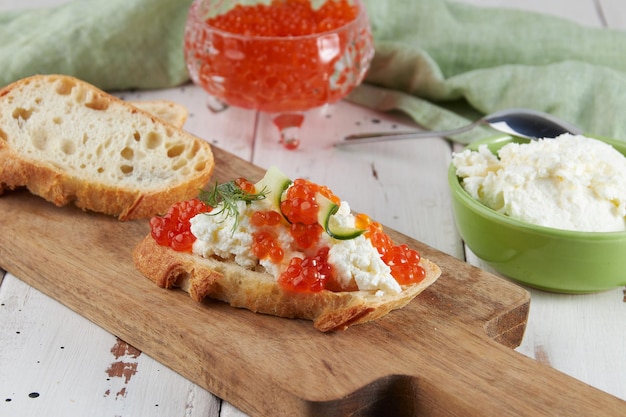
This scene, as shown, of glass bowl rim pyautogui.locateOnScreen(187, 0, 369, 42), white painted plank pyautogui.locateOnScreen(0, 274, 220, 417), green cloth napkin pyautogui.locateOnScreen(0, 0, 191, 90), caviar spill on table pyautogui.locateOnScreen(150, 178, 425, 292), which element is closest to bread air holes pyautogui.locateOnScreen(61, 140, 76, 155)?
white painted plank pyautogui.locateOnScreen(0, 274, 220, 417)

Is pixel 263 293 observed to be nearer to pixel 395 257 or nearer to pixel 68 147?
pixel 395 257

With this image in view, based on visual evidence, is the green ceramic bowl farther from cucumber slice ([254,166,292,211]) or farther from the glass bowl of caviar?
the glass bowl of caviar

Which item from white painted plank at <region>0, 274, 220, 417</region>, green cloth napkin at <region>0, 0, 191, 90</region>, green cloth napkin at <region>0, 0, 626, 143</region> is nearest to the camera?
white painted plank at <region>0, 274, 220, 417</region>

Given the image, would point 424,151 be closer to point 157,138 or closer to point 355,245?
point 157,138

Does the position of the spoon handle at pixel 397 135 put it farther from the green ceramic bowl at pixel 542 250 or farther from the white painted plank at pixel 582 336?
the white painted plank at pixel 582 336

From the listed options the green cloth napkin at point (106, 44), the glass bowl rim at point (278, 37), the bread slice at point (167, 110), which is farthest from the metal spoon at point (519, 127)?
the green cloth napkin at point (106, 44)

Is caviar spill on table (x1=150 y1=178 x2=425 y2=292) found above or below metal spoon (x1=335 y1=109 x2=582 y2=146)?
above

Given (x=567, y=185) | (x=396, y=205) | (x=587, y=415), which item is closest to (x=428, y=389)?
(x=587, y=415)
